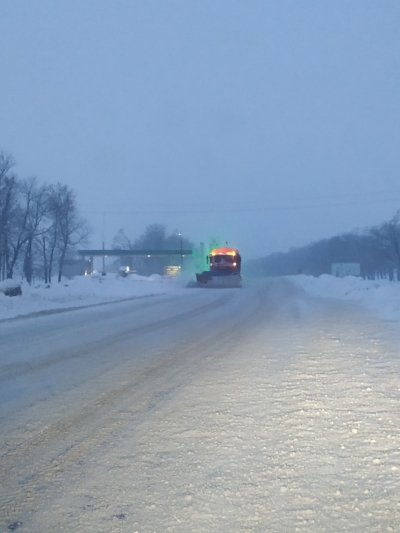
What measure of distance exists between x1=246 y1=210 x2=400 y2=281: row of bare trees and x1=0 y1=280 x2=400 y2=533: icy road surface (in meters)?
53.6

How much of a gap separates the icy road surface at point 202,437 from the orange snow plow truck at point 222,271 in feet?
108

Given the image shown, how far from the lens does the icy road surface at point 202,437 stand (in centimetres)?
426

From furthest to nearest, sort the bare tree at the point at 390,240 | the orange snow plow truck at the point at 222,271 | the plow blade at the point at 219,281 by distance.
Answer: the bare tree at the point at 390,240 < the orange snow plow truck at the point at 222,271 < the plow blade at the point at 219,281

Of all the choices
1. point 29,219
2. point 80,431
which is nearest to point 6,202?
point 29,219

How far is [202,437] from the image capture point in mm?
5965

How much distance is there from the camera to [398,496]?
4449mm

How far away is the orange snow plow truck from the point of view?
45312 millimetres

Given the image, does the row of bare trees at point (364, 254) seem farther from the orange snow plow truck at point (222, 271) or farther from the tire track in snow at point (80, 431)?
the tire track in snow at point (80, 431)

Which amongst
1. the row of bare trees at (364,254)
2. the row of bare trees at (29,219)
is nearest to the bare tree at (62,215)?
the row of bare trees at (29,219)

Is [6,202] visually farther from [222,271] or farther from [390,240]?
[390,240]

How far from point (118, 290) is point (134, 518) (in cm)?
3232

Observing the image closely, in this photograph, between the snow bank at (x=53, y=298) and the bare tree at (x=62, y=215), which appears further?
the bare tree at (x=62, y=215)

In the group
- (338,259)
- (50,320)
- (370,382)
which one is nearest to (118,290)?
(50,320)

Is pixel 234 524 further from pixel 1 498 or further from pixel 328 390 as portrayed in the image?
pixel 328 390
